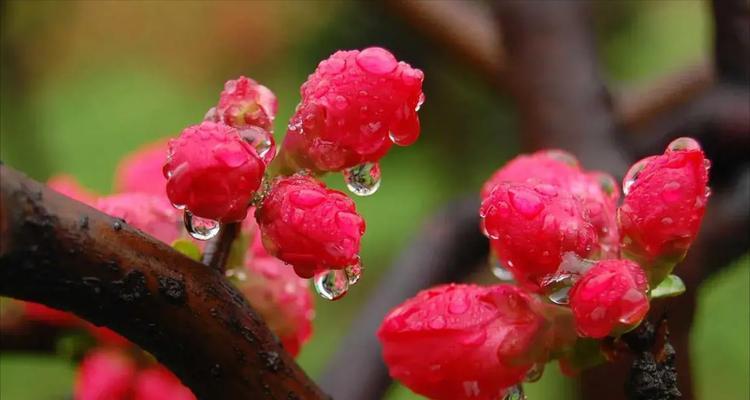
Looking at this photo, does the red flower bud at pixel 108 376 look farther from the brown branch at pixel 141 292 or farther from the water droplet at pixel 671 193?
the water droplet at pixel 671 193

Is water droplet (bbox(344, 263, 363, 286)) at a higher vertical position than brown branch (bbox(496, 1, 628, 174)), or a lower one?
higher

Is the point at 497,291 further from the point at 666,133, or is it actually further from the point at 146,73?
the point at 146,73

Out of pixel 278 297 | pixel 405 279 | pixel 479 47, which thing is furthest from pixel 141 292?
pixel 479 47

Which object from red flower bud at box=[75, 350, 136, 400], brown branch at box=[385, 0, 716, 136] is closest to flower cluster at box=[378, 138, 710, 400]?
red flower bud at box=[75, 350, 136, 400]

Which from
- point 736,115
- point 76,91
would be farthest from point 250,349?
point 76,91

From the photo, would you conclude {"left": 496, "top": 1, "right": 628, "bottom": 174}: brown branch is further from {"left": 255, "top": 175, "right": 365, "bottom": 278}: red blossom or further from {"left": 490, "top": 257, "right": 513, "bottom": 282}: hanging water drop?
{"left": 255, "top": 175, "right": 365, "bottom": 278}: red blossom

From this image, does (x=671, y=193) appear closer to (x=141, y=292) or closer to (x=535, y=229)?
(x=535, y=229)

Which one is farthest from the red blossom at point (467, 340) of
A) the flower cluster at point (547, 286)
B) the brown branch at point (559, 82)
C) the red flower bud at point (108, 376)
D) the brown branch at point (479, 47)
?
the brown branch at point (479, 47)
